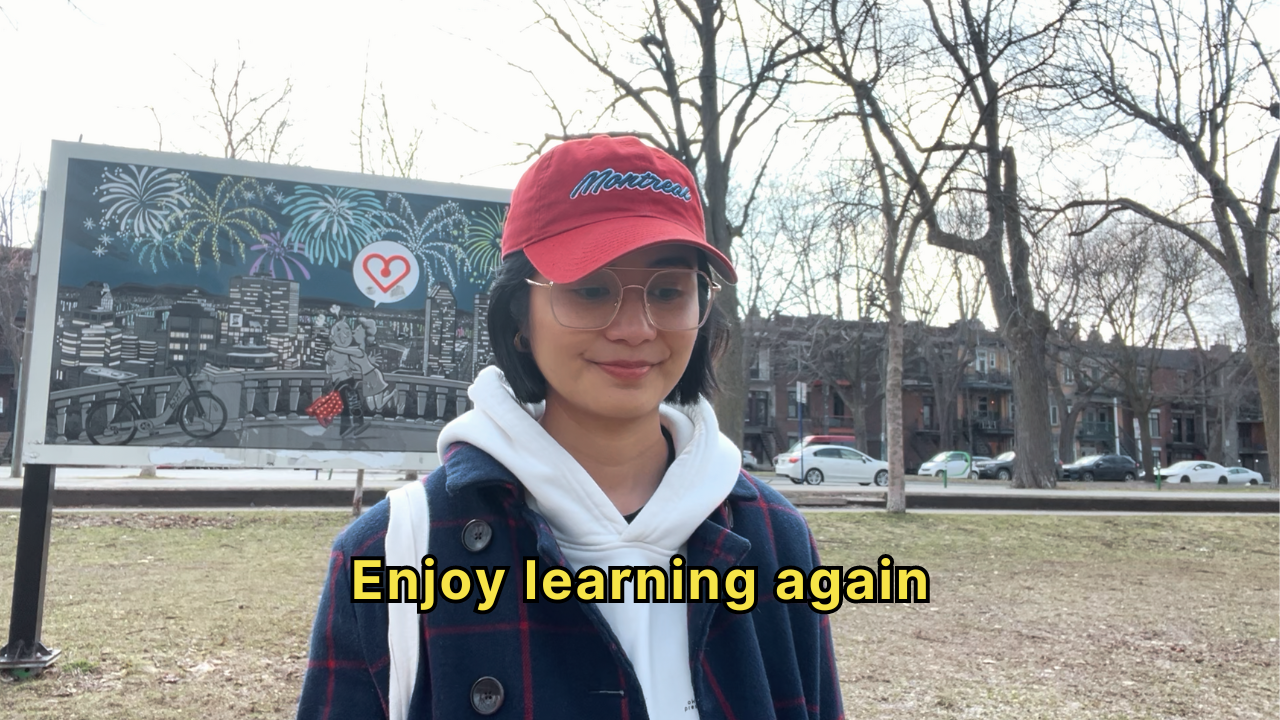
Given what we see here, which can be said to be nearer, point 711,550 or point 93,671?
point 711,550

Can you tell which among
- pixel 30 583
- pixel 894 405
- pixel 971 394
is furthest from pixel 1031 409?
pixel 971 394

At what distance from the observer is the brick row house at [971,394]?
4072 centimetres

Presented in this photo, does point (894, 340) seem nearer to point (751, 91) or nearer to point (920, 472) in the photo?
point (751, 91)

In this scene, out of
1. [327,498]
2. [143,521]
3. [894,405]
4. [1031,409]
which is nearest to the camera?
[143,521]

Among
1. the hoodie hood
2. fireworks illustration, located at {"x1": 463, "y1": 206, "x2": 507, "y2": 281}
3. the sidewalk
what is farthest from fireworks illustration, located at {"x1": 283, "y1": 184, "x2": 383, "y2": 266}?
the sidewalk

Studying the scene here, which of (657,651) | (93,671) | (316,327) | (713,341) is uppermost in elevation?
(316,327)

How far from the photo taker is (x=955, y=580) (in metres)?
8.17

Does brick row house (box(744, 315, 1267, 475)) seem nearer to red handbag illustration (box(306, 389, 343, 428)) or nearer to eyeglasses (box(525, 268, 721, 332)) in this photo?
red handbag illustration (box(306, 389, 343, 428))

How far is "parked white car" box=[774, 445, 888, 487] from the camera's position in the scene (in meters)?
30.5

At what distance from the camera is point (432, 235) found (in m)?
4.89

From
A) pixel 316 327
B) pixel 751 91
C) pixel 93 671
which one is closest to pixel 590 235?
pixel 316 327

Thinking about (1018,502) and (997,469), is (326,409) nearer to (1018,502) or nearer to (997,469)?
(1018,502)

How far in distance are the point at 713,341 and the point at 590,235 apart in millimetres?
500

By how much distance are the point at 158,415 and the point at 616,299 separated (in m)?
3.89
